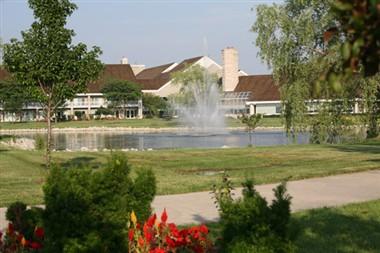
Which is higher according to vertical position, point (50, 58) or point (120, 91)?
point (120, 91)

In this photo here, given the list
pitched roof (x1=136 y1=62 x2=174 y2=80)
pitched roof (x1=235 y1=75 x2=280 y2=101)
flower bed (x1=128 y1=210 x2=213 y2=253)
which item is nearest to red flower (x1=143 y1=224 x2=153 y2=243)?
flower bed (x1=128 y1=210 x2=213 y2=253)

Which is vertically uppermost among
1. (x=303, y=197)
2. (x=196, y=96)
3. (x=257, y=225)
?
(x=196, y=96)

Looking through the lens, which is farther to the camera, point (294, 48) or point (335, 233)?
point (294, 48)

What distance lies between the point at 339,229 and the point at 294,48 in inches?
756

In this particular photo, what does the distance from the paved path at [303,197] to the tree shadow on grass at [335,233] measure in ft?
3.58

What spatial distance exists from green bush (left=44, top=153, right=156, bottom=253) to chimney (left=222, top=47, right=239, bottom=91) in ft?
320

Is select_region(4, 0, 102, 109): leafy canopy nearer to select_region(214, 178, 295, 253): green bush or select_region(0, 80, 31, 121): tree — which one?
select_region(214, 178, 295, 253): green bush

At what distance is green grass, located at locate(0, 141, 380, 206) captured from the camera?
504 inches

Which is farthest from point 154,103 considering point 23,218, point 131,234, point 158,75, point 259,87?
point 131,234

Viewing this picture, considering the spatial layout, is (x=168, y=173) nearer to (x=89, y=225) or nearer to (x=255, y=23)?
(x=89, y=225)

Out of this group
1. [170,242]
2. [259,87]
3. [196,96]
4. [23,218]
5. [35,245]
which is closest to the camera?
[170,242]

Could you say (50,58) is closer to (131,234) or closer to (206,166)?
(206,166)

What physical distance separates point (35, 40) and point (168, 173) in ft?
16.7

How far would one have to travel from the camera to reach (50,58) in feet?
47.3
